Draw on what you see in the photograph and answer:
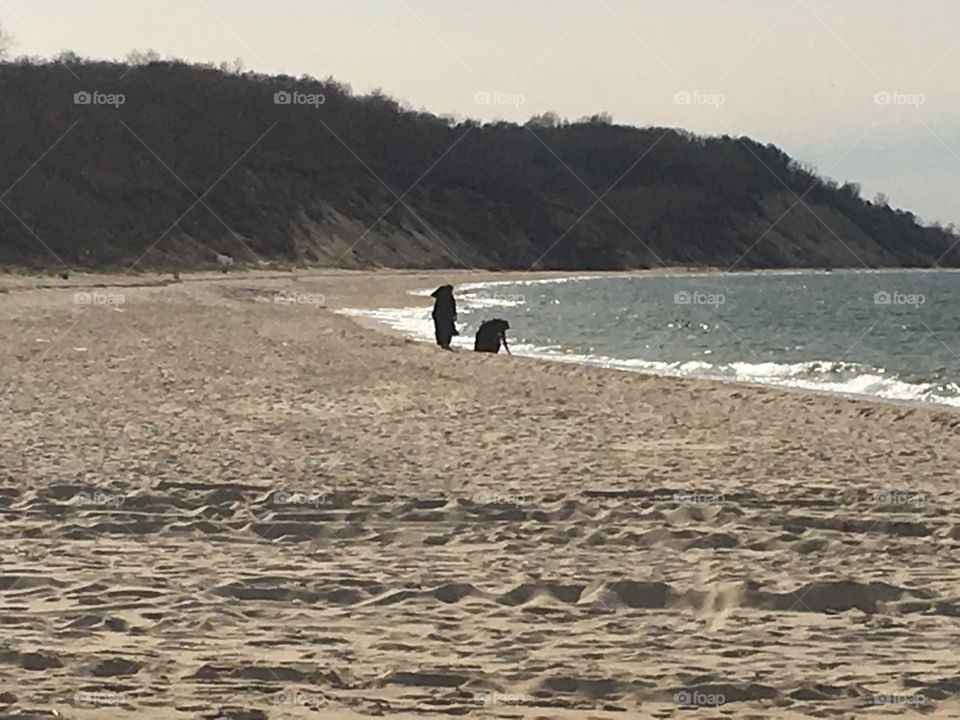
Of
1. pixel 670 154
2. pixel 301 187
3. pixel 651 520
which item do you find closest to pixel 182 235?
pixel 301 187

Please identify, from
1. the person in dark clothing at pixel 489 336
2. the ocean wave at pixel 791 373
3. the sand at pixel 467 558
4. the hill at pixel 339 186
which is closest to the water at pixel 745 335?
the ocean wave at pixel 791 373

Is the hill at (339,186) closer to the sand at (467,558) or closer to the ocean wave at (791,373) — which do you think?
the ocean wave at (791,373)

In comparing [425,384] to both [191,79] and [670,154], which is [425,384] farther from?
[670,154]

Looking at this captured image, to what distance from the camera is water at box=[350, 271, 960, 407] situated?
25.4 metres

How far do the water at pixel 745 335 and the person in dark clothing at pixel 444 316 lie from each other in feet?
11.4

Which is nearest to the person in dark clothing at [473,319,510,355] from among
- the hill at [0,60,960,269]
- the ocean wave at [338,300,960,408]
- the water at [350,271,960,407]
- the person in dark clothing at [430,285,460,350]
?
the person in dark clothing at [430,285,460,350]

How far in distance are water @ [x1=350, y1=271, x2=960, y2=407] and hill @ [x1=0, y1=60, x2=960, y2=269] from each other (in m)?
30.2

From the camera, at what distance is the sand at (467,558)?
5.30 meters

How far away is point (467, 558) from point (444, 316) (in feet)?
58.0

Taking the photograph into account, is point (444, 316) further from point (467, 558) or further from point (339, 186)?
point (339, 186)

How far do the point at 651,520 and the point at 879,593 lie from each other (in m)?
1.97

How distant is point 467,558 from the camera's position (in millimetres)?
7562

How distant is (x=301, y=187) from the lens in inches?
4444

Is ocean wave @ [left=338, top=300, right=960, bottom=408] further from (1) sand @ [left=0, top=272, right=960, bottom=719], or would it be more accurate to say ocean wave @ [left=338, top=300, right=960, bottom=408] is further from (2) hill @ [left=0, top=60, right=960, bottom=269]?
(2) hill @ [left=0, top=60, right=960, bottom=269]
